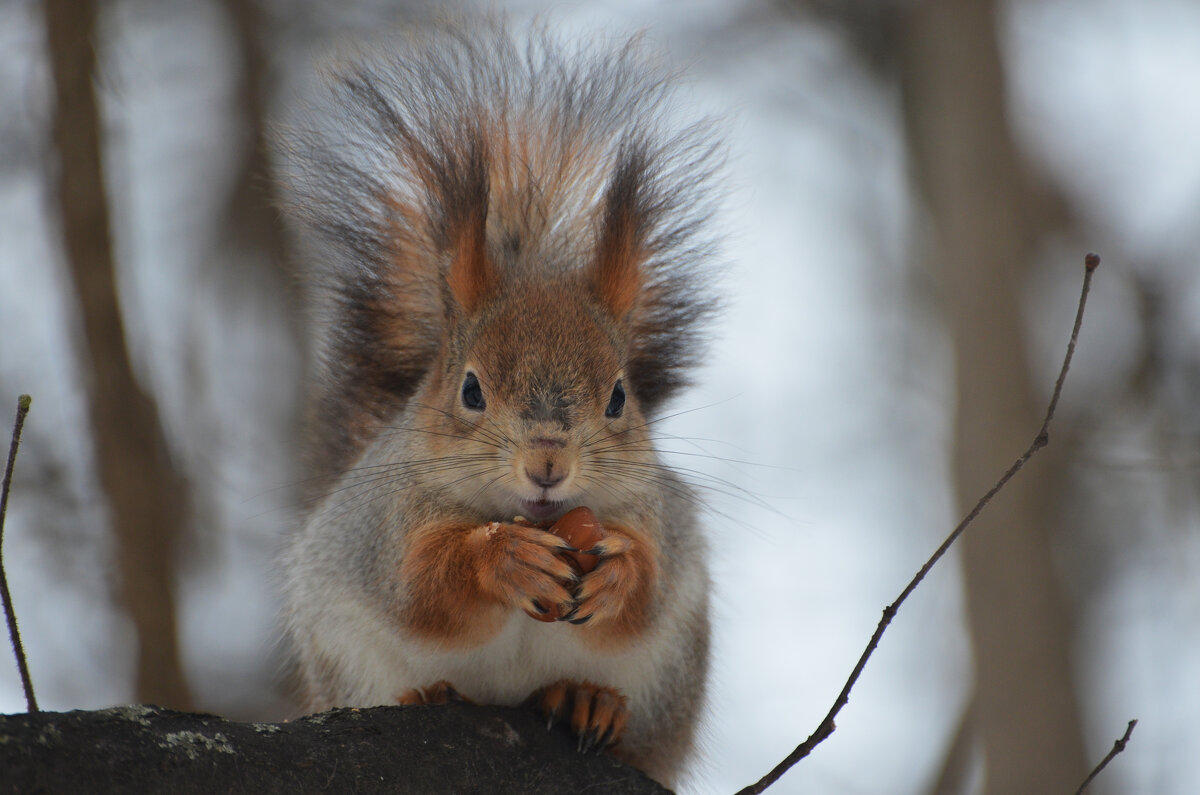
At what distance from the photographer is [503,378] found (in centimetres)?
287

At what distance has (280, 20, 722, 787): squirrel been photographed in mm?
2746

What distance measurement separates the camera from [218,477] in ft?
16.0

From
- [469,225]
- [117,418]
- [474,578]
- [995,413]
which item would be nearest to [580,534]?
[474,578]

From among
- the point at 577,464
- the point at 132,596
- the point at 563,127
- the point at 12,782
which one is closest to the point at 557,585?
the point at 577,464

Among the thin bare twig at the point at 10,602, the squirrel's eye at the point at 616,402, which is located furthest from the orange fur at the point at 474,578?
the thin bare twig at the point at 10,602

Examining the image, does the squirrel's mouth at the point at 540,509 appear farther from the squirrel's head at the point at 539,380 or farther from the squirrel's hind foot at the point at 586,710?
the squirrel's hind foot at the point at 586,710

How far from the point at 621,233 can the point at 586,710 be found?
4.11 feet

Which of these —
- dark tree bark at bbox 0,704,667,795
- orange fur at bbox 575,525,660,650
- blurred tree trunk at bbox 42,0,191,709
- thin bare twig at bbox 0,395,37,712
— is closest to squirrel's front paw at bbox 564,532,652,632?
orange fur at bbox 575,525,660,650

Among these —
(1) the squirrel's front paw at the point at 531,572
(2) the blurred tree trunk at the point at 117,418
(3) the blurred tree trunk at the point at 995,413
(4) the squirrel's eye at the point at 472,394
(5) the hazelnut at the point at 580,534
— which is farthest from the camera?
(3) the blurred tree trunk at the point at 995,413

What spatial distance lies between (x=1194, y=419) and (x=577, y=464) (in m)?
4.23

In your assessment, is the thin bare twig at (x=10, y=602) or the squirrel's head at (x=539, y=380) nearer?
the thin bare twig at (x=10, y=602)

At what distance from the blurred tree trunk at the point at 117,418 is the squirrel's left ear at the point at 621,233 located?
6.57 ft

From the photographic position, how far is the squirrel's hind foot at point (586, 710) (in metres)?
2.77

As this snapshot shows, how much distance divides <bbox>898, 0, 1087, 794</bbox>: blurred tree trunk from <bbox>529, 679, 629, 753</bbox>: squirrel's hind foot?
9.56 feet
